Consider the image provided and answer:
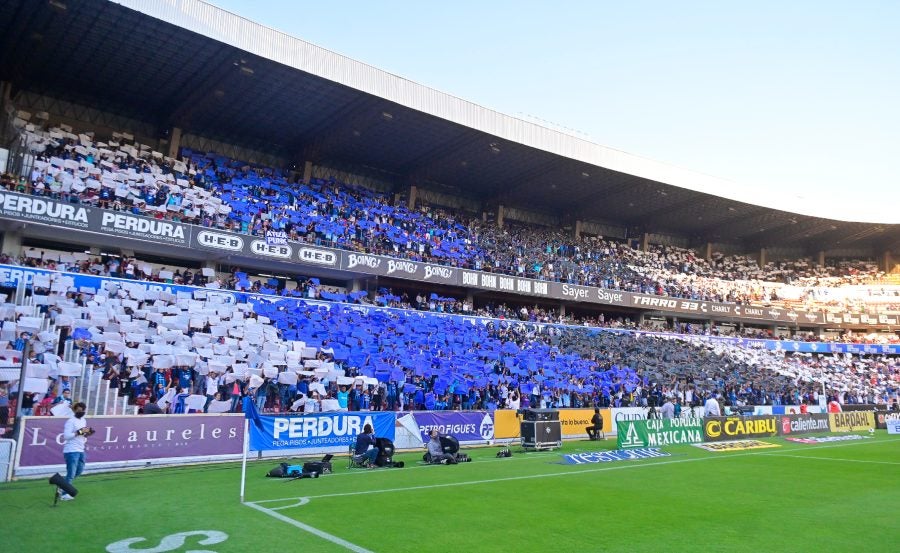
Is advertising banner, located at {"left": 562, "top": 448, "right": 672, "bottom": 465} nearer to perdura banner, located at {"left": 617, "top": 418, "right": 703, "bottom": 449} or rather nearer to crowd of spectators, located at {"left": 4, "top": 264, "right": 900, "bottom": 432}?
perdura banner, located at {"left": 617, "top": 418, "right": 703, "bottom": 449}

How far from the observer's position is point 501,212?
153 ft

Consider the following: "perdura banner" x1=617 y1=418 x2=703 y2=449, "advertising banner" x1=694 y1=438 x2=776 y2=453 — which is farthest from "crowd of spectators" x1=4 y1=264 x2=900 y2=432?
"advertising banner" x1=694 y1=438 x2=776 y2=453

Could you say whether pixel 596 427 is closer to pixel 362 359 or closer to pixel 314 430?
pixel 362 359

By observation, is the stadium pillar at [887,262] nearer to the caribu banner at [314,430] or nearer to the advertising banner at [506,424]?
the advertising banner at [506,424]

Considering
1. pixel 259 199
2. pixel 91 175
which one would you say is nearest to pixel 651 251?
pixel 259 199

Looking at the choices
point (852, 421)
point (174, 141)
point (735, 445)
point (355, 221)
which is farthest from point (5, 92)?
point (852, 421)

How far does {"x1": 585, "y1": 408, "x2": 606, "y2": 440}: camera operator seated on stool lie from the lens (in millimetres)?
24250

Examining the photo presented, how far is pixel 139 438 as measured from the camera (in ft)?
48.9

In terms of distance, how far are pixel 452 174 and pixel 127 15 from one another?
2244 centimetres

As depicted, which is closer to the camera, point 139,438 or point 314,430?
point 139,438

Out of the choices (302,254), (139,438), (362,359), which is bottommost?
(139,438)

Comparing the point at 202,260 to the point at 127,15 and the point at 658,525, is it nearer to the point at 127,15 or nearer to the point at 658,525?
the point at 127,15

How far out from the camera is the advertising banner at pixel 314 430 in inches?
654

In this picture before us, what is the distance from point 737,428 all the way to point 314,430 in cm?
1669
